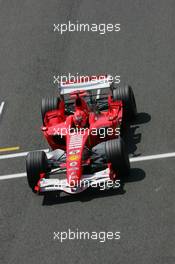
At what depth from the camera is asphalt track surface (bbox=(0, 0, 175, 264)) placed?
1861cm

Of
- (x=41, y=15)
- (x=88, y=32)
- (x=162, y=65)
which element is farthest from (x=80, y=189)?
(x=41, y=15)

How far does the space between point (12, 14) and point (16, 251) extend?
14.8 m

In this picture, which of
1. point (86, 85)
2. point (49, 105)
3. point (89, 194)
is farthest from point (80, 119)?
point (89, 194)

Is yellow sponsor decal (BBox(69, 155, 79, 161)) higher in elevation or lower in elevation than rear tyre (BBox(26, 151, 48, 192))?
higher

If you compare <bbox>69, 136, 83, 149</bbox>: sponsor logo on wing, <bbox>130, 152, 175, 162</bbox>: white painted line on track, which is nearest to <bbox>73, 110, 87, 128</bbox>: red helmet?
<bbox>69, 136, 83, 149</bbox>: sponsor logo on wing

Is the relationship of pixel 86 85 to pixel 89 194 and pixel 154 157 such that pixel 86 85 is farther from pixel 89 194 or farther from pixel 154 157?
pixel 89 194

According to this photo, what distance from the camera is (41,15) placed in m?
30.7

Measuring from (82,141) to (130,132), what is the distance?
227 centimetres

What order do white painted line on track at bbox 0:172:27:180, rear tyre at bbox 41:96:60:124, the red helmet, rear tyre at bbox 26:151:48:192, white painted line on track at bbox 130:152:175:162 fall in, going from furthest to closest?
rear tyre at bbox 41:96:60:124
white painted line on track at bbox 0:172:27:180
the red helmet
white painted line on track at bbox 130:152:175:162
rear tyre at bbox 26:151:48:192

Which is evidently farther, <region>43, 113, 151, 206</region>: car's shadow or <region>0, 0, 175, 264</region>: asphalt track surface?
<region>43, 113, 151, 206</region>: car's shadow

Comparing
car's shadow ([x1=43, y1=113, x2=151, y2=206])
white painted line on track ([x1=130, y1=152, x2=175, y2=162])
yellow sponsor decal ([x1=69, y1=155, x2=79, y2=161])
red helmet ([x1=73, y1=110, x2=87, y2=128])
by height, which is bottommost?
car's shadow ([x1=43, y1=113, x2=151, y2=206])

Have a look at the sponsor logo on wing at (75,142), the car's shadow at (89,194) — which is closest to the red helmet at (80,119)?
the sponsor logo on wing at (75,142)

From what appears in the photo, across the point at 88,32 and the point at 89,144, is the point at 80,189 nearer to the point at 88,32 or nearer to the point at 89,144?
the point at 89,144

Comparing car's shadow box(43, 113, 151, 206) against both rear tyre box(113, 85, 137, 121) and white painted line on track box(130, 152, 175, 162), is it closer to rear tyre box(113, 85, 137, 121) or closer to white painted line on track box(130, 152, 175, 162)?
white painted line on track box(130, 152, 175, 162)
